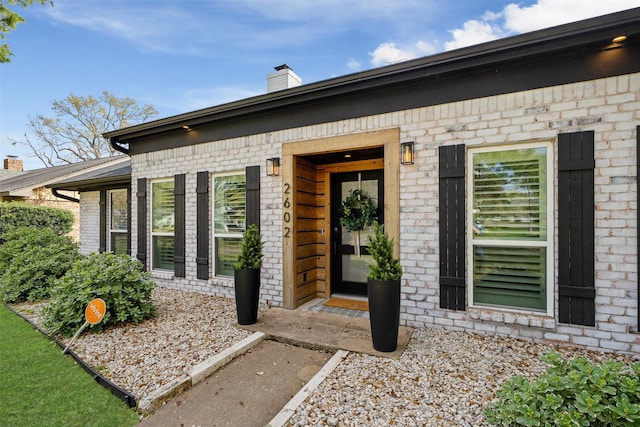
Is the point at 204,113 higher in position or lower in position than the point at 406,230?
higher

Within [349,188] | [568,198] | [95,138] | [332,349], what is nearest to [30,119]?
[95,138]

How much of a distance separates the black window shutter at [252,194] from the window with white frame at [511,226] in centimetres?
295

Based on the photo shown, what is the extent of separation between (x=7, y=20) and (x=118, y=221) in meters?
4.36

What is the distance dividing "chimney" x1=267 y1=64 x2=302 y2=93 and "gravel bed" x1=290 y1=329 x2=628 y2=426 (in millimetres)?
4505

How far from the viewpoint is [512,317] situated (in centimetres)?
321

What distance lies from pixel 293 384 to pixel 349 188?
3.20m

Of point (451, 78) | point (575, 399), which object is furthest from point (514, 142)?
point (575, 399)

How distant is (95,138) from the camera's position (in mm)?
18484

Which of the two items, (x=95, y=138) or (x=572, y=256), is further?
(x=95, y=138)

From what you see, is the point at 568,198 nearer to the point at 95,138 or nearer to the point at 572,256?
the point at 572,256

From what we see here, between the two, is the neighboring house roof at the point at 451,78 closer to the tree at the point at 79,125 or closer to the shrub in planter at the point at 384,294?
the shrub in planter at the point at 384,294

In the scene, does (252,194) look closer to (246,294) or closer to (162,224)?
(246,294)

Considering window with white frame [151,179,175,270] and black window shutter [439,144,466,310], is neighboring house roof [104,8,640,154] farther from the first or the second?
window with white frame [151,179,175,270]

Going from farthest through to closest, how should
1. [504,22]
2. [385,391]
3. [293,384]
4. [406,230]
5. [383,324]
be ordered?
[504,22] < [406,230] < [383,324] < [293,384] < [385,391]
